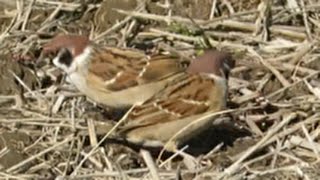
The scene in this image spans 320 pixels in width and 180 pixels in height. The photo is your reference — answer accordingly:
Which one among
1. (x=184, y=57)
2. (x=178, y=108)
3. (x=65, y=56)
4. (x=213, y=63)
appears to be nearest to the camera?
(x=178, y=108)

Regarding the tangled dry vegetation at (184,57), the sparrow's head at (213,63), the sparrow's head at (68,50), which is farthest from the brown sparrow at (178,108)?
the sparrow's head at (68,50)

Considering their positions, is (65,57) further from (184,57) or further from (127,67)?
(184,57)

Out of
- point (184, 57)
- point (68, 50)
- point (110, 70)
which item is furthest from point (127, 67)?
point (184, 57)

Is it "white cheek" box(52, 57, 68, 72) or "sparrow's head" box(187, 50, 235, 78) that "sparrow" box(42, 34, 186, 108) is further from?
"sparrow's head" box(187, 50, 235, 78)

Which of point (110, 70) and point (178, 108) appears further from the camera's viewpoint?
point (110, 70)

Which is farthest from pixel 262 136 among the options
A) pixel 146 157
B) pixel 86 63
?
pixel 86 63

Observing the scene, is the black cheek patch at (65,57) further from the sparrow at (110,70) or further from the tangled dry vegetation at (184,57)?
the tangled dry vegetation at (184,57)

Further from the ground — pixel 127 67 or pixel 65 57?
pixel 65 57
